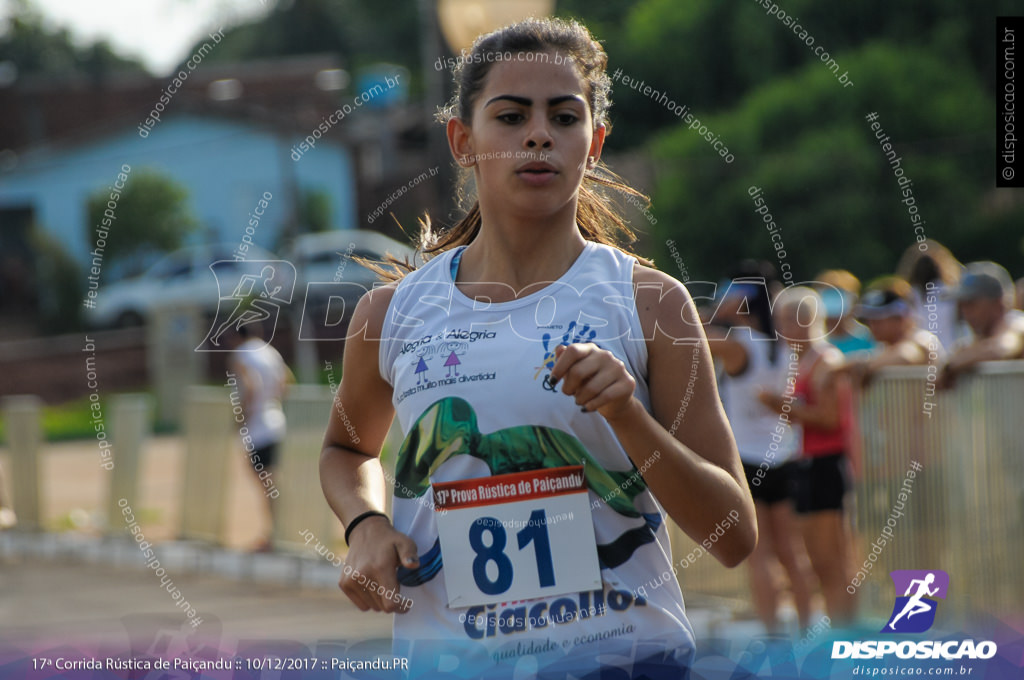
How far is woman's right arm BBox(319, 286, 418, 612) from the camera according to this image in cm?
209

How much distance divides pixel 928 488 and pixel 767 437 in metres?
0.77

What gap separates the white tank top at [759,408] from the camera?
5.66m

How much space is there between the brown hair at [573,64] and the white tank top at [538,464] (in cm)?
27

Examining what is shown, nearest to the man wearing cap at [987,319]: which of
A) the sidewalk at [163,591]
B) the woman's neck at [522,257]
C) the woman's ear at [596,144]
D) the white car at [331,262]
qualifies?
the white car at [331,262]

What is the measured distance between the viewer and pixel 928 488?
5629 millimetres

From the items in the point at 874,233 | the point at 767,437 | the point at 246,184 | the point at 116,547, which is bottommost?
the point at 116,547

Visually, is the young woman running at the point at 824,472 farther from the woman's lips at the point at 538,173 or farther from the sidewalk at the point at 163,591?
the woman's lips at the point at 538,173

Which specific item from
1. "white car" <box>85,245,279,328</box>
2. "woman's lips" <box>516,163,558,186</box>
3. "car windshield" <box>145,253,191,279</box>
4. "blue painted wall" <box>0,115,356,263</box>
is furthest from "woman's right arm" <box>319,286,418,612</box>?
"car windshield" <box>145,253,191,279</box>

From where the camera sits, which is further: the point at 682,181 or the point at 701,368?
the point at 682,181

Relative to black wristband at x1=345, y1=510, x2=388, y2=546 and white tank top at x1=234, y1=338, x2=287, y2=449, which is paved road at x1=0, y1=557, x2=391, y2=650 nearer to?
white tank top at x1=234, y1=338, x2=287, y2=449

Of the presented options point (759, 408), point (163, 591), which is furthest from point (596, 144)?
point (163, 591)

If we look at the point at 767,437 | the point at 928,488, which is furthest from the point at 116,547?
the point at 928,488

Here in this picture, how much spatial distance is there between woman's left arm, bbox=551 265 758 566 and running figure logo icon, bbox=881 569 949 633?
1.49 metres

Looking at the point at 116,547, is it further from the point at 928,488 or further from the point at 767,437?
the point at 928,488
